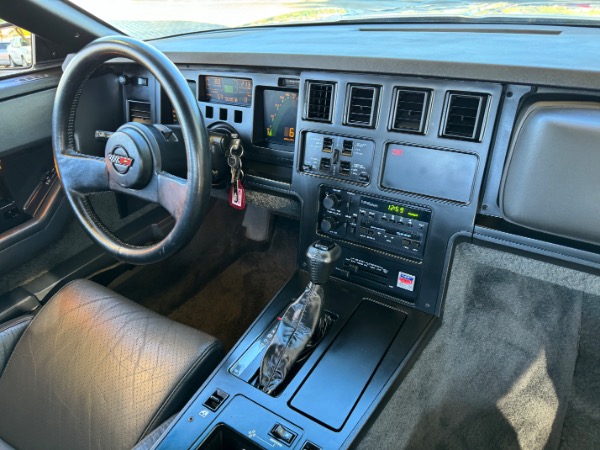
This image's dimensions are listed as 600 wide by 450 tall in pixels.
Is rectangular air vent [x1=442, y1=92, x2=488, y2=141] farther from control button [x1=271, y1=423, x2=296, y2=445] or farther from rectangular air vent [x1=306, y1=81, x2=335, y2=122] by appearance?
control button [x1=271, y1=423, x2=296, y2=445]

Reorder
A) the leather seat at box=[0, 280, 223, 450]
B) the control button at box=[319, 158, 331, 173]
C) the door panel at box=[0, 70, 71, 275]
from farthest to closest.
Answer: the door panel at box=[0, 70, 71, 275], the control button at box=[319, 158, 331, 173], the leather seat at box=[0, 280, 223, 450]

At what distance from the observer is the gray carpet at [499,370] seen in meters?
1.48

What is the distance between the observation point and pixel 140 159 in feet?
4.16

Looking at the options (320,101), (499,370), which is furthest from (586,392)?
(320,101)

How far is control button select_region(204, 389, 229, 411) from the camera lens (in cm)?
119

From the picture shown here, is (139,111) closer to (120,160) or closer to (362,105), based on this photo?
(120,160)

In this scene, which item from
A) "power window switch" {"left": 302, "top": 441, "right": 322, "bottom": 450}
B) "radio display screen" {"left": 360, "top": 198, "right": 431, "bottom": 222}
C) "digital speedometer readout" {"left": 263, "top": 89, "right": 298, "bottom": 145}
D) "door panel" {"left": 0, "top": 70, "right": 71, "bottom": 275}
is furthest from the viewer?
"door panel" {"left": 0, "top": 70, "right": 71, "bottom": 275}

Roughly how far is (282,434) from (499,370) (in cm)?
78

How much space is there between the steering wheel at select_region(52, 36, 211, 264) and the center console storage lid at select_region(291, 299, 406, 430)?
478 mm

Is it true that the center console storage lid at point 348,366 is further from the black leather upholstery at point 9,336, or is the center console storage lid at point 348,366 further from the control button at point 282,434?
the black leather upholstery at point 9,336

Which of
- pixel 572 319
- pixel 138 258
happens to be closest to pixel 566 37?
pixel 572 319

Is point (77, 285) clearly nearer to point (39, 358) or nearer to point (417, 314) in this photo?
point (39, 358)

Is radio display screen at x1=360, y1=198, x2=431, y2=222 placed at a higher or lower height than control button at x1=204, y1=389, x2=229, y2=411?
higher

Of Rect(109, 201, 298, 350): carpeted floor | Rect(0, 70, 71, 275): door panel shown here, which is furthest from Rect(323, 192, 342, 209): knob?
Rect(0, 70, 71, 275): door panel
